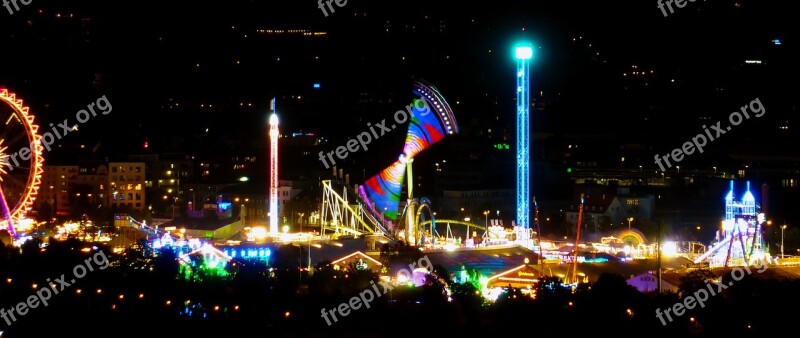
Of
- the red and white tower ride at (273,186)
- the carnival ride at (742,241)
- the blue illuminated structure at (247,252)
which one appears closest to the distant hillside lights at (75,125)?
the red and white tower ride at (273,186)

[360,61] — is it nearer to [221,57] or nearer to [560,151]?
[221,57]

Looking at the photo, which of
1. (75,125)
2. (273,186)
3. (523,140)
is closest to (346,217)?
(273,186)

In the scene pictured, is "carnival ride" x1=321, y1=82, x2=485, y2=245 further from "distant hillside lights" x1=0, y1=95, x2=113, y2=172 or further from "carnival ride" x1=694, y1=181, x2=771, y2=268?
"distant hillside lights" x1=0, y1=95, x2=113, y2=172

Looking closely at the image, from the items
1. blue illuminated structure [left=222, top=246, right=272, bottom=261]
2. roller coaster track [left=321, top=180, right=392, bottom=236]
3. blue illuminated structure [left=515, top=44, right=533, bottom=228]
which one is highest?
blue illuminated structure [left=515, top=44, right=533, bottom=228]

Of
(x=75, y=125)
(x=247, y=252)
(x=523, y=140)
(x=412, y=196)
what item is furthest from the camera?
(x=75, y=125)

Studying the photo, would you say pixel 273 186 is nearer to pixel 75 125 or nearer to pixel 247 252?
pixel 247 252

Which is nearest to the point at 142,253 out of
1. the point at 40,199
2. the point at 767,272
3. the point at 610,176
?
the point at 767,272

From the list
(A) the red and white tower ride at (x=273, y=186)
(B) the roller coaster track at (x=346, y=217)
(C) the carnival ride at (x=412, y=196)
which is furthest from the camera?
(B) the roller coaster track at (x=346, y=217)

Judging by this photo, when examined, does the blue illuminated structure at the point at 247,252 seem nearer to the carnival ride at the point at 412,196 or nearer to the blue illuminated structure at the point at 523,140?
the carnival ride at the point at 412,196

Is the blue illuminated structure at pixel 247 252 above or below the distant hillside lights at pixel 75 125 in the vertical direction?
below

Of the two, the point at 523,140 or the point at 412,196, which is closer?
the point at 523,140

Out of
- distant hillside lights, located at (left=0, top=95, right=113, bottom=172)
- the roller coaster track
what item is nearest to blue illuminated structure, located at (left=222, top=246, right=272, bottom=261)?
the roller coaster track
